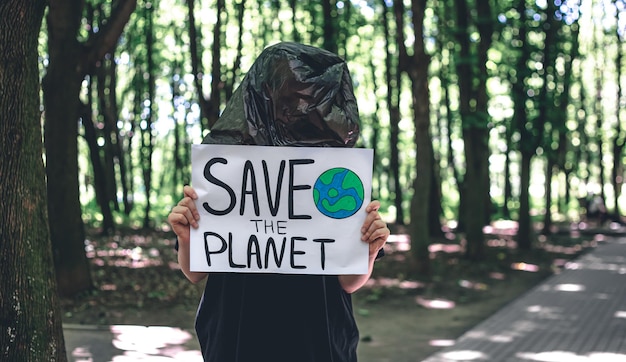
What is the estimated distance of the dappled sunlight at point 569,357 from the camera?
8227 millimetres

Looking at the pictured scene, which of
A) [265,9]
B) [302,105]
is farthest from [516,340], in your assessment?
[265,9]

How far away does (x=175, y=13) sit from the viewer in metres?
30.7

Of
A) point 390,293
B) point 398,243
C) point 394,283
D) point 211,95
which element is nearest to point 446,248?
point 398,243

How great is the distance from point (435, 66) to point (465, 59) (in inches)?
844

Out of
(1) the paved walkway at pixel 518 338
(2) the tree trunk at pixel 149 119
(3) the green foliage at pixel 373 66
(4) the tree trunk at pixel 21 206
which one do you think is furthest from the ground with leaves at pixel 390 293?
(2) the tree trunk at pixel 149 119

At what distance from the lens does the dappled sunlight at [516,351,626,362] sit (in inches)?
324

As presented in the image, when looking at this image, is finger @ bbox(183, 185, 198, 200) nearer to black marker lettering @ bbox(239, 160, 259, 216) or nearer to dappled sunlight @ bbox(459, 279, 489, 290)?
black marker lettering @ bbox(239, 160, 259, 216)

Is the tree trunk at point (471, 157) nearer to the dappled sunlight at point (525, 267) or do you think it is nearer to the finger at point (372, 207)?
the dappled sunlight at point (525, 267)

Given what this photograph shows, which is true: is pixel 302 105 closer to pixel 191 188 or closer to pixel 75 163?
pixel 191 188

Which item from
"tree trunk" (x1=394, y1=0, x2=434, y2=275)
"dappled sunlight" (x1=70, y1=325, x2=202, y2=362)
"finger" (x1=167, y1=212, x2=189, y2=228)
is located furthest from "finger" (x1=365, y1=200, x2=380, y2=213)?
"tree trunk" (x1=394, y1=0, x2=434, y2=275)

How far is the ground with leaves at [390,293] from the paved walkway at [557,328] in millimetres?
384

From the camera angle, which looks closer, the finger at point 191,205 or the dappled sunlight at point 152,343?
the finger at point 191,205

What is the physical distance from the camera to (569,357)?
27.4ft

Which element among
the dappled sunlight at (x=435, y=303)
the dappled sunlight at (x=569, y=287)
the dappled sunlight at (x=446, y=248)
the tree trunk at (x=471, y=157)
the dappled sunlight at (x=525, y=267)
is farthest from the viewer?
the dappled sunlight at (x=446, y=248)
